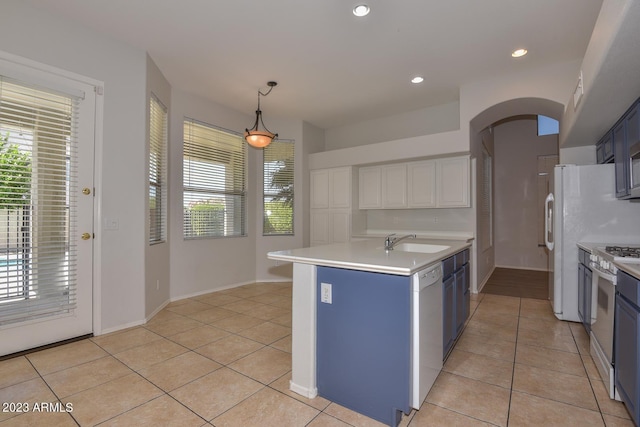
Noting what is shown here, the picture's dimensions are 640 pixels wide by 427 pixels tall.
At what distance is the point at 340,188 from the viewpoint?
566cm

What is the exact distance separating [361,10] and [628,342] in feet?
9.91

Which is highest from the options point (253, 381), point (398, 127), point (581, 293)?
point (398, 127)

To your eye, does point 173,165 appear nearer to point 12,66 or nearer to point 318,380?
point 12,66

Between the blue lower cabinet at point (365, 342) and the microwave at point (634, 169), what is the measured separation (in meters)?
2.37

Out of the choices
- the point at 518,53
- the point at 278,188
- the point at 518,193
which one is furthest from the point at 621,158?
the point at 278,188

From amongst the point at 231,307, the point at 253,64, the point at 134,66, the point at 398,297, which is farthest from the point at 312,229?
the point at 398,297

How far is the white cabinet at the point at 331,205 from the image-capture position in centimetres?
559

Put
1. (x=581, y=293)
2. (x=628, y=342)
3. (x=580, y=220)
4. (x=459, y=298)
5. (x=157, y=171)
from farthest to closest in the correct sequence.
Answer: (x=157, y=171)
(x=580, y=220)
(x=581, y=293)
(x=459, y=298)
(x=628, y=342)

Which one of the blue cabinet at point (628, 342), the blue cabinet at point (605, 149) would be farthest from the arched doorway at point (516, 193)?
the blue cabinet at point (628, 342)

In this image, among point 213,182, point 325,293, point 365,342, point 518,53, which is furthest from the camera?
point 213,182

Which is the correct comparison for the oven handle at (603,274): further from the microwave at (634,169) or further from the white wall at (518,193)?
the white wall at (518,193)

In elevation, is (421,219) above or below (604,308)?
above

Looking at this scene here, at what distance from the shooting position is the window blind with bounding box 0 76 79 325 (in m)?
2.55

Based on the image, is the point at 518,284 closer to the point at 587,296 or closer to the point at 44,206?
the point at 587,296
